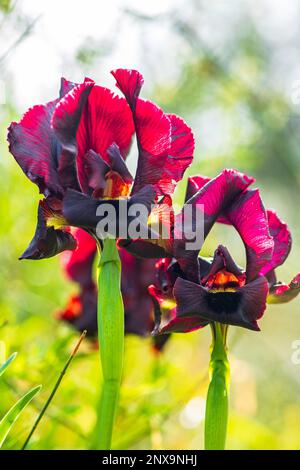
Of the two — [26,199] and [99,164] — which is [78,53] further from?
[99,164]

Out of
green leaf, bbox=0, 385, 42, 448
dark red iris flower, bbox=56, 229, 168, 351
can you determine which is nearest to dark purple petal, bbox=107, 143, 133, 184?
green leaf, bbox=0, 385, 42, 448

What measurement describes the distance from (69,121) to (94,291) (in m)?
0.59

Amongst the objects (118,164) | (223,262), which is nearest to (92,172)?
(118,164)

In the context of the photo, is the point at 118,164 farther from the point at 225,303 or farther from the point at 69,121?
the point at 225,303

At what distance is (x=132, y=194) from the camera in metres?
0.78

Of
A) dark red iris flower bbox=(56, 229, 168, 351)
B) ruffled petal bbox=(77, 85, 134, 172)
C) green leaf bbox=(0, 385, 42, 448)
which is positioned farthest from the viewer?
dark red iris flower bbox=(56, 229, 168, 351)

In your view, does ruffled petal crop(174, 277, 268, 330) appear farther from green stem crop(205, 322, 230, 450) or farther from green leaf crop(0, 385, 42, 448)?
green leaf crop(0, 385, 42, 448)

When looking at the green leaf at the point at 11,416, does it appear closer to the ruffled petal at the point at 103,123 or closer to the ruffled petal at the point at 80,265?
the ruffled petal at the point at 103,123

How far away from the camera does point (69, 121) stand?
0.72 metres

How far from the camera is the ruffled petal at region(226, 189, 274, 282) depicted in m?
0.73

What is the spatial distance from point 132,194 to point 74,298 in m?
0.56

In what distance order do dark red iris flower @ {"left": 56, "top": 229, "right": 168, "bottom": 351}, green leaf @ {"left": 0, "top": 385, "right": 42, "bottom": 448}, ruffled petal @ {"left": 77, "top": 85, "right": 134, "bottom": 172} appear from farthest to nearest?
dark red iris flower @ {"left": 56, "top": 229, "right": 168, "bottom": 351} → ruffled petal @ {"left": 77, "top": 85, "right": 134, "bottom": 172} → green leaf @ {"left": 0, "top": 385, "right": 42, "bottom": 448}

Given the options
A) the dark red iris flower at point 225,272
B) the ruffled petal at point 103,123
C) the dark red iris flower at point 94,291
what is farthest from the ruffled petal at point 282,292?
the dark red iris flower at point 94,291
